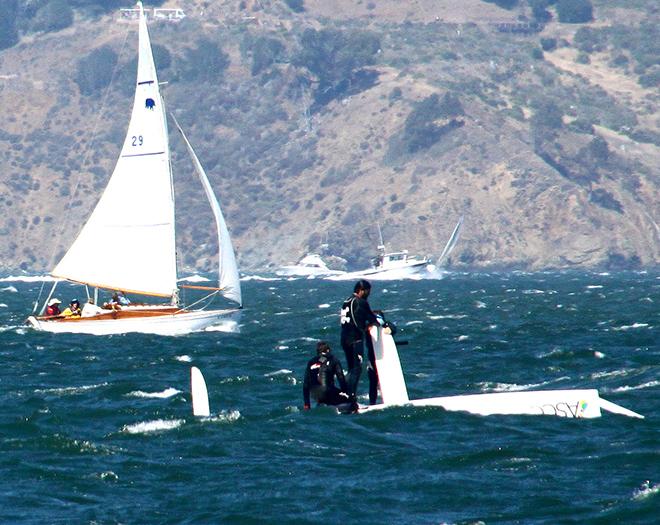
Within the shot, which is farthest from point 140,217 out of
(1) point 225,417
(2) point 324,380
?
(2) point 324,380

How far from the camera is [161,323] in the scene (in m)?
48.1

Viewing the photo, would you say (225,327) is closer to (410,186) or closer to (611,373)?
(611,373)

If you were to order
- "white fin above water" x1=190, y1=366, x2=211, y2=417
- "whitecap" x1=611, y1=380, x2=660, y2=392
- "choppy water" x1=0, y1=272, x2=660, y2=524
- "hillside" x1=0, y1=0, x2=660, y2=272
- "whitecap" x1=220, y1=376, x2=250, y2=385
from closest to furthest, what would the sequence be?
"choppy water" x1=0, y1=272, x2=660, y2=524, "white fin above water" x1=190, y1=366, x2=211, y2=417, "whitecap" x1=611, y1=380, x2=660, y2=392, "whitecap" x1=220, y1=376, x2=250, y2=385, "hillside" x1=0, y1=0, x2=660, y2=272

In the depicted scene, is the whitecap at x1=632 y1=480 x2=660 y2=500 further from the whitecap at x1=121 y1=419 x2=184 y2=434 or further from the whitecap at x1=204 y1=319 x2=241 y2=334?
the whitecap at x1=204 y1=319 x2=241 y2=334

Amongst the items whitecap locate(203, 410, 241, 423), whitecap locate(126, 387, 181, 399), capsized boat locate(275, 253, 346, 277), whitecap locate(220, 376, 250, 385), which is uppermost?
whitecap locate(203, 410, 241, 423)

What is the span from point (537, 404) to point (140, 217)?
28.2m

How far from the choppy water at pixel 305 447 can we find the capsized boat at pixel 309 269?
385 feet

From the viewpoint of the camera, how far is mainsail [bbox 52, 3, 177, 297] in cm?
4962

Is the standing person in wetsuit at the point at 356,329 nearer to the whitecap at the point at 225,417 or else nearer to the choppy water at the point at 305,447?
the choppy water at the point at 305,447

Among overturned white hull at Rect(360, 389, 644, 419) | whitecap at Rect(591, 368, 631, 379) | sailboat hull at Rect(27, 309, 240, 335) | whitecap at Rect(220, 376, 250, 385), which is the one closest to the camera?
overturned white hull at Rect(360, 389, 644, 419)

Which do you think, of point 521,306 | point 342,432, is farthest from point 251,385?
point 521,306

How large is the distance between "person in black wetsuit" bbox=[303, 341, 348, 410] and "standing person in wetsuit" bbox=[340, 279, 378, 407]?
0.18 meters

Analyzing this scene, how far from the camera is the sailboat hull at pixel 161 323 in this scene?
48062mm

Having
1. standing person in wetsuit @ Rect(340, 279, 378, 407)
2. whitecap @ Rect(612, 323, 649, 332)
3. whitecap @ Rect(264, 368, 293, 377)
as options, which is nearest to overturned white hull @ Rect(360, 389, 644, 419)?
standing person in wetsuit @ Rect(340, 279, 378, 407)
